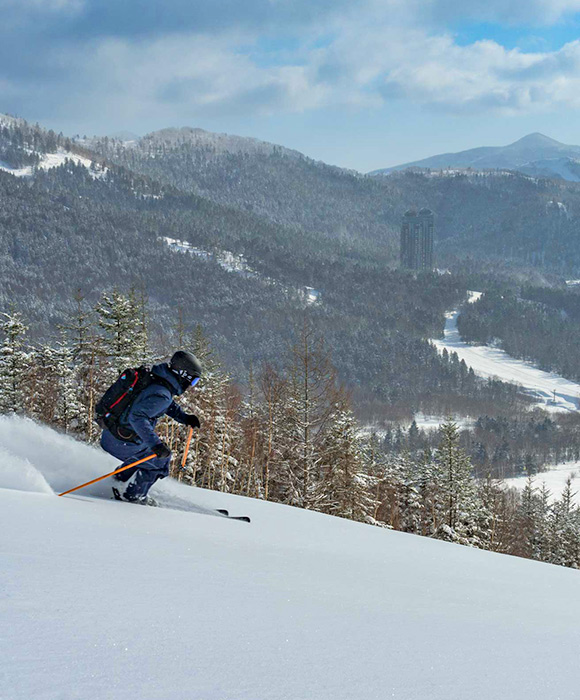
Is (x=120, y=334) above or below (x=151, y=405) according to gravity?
below

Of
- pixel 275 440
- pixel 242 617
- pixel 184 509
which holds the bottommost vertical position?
pixel 275 440

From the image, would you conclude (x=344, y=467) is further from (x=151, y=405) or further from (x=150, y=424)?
(x=151, y=405)

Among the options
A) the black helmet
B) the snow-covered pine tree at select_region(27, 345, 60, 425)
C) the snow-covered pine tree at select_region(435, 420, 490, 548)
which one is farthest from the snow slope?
the snow-covered pine tree at select_region(435, 420, 490, 548)

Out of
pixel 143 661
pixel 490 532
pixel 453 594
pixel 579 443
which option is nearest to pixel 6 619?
pixel 143 661

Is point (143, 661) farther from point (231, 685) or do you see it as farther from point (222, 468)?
point (222, 468)

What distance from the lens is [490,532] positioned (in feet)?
115

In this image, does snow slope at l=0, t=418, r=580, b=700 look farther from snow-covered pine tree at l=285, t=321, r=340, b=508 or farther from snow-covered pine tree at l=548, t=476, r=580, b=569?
snow-covered pine tree at l=548, t=476, r=580, b=569

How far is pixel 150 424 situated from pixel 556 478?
149113 millimetres

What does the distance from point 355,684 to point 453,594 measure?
104 inches

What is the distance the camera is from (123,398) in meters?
6.35

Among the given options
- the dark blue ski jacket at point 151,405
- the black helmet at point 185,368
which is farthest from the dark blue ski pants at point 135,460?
the black helmet at point 185,368

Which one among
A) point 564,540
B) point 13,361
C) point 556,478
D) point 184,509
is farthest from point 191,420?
point 556,478

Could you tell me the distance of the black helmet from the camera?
248 inches

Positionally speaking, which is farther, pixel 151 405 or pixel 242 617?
pixel 151 405
